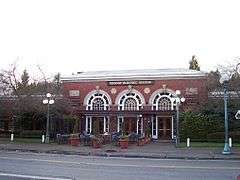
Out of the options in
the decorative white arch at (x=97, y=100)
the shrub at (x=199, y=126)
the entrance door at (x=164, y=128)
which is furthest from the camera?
the decorative white arch at (x=97, y=100)

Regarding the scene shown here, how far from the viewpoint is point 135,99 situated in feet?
159

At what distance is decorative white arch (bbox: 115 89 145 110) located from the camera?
158ft

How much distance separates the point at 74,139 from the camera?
34.9 meters

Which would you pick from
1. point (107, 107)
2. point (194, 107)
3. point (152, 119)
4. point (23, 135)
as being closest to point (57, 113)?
point (23, 135)

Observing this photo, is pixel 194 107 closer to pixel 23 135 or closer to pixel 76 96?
pixel 76 96

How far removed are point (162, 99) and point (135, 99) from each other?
3196 millimetres

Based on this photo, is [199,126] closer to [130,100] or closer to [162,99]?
[162,99]

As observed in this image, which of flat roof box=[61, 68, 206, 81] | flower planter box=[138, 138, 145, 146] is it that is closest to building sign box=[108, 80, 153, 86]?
flat roof box=[61, 68, 206, 81]

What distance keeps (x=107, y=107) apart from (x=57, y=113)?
750cm

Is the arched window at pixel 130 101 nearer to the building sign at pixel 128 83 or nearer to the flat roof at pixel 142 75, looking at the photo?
the building sign at pixel 128 83

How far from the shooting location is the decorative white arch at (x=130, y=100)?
158 feet

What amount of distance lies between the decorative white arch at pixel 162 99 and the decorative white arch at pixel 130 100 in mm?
1268

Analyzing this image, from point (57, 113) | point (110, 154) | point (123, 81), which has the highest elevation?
point (123, 81)

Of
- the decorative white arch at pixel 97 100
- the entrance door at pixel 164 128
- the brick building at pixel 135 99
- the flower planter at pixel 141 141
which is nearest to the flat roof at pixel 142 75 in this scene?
the brick building at pixel 135 99
